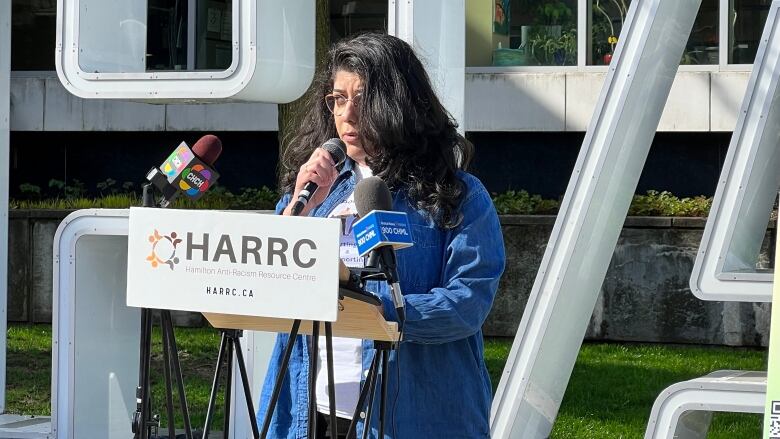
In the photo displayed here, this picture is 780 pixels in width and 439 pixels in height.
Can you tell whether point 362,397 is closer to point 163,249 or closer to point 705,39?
point 163,249

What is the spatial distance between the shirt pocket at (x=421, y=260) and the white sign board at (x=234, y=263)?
1.93ft

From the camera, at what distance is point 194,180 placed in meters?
3.21

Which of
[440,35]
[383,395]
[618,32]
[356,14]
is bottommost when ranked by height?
[383,395]

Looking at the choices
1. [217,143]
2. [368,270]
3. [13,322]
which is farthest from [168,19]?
[368,270]

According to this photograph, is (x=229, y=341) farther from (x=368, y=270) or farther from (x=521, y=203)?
(x=521, y=203)

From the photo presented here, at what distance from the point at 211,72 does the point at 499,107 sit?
23.5 ft

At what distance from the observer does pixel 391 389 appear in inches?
126

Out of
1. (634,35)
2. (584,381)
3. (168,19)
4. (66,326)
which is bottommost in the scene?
(584,381)

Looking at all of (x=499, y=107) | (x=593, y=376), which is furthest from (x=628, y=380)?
(x=499, y=107)

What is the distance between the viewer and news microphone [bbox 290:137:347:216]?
9.69 feet

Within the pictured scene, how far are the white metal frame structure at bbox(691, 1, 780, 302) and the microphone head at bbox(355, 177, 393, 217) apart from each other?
1884 millimetres

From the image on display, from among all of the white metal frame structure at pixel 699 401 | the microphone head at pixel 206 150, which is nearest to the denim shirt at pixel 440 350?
the microphone head at pixel 206 150

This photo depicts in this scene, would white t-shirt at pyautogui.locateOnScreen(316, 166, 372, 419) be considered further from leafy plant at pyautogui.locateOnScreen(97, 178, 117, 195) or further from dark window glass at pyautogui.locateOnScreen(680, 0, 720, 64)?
leafy plant at pyautogui.locateOnScreen(97, 178, 117, 195)

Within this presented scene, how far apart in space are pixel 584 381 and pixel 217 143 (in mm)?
5986
